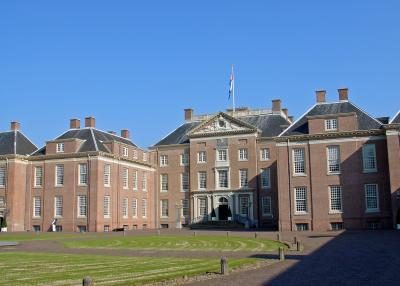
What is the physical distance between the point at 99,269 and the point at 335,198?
103ft

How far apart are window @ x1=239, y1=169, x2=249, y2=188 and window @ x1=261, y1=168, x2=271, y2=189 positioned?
1.63 metres

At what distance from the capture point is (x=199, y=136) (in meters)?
56.8

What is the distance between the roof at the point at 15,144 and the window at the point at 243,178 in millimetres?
23085

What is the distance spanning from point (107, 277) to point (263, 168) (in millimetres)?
41977

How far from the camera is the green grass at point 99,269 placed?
43.5 ft

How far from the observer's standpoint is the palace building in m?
42.8

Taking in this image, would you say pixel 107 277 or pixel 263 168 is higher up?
pixel 263 168

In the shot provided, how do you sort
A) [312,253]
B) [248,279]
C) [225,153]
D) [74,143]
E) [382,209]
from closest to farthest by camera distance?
[248,279]
[312,253]
[382,209]
[74,143]
[225,153]

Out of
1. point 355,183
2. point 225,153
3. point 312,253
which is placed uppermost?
point 225,153

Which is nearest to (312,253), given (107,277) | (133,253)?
(133,253)

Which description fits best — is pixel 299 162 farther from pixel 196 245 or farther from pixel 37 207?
pixel 37 207

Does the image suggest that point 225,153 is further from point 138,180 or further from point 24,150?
point 24,150

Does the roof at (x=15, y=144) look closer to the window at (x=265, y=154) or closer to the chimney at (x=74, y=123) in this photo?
the chimney at (x=74, y=123)

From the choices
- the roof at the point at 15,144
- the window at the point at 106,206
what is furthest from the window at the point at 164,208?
the roof at the point at 15,144
